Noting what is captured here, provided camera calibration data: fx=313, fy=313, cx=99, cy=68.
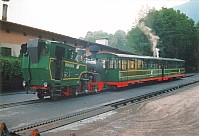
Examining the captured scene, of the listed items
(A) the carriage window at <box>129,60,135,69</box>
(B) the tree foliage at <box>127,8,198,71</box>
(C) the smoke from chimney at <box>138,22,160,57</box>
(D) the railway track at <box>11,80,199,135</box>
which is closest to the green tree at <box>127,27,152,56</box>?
(B) the tree foliage at <box>127,8,198,71</box>

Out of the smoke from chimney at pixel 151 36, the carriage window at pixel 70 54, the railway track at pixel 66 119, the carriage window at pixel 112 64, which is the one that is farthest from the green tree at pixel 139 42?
the railway track at pixel 66 119

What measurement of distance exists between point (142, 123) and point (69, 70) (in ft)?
23.2

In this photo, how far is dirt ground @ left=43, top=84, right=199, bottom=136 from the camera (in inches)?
335

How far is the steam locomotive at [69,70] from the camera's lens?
1481cm

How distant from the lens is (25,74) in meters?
15.3

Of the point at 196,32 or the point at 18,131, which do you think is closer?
the point at 18,131

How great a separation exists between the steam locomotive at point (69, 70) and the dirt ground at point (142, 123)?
159 inches

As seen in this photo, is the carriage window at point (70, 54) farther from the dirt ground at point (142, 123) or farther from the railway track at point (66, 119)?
the dirt ground at point (142, 123)

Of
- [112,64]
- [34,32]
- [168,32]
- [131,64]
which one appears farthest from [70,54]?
[168,32]

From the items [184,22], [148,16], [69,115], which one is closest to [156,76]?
[69,115]

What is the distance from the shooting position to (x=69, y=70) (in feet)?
52.7

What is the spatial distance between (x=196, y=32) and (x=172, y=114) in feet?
202

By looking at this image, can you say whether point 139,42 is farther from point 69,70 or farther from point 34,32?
point 69,70

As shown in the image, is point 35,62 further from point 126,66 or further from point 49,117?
point 126,66
